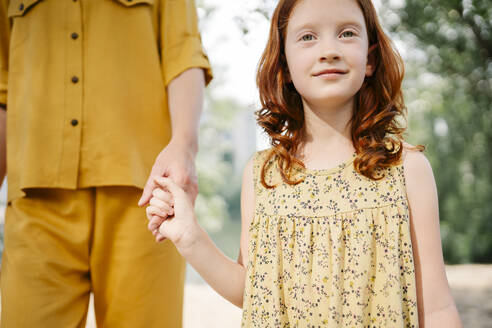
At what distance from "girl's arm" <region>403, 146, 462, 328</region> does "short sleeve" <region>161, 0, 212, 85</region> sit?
778 mm

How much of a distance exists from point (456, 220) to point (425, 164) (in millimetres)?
7603

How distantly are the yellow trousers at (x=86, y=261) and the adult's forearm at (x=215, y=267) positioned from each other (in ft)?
0.65

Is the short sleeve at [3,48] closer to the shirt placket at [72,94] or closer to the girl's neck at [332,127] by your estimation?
the shirt placket at [72,94]

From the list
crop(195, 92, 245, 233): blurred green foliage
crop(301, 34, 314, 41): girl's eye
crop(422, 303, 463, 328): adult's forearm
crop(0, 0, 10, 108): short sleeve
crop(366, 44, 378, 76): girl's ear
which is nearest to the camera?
crop(422, 303, 463, 328): adult's forearm

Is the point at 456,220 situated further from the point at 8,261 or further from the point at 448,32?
the point at 8,261

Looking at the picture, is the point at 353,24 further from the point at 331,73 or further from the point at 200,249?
the point at 200,249

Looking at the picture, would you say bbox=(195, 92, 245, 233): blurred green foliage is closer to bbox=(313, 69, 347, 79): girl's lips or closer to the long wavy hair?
the long wavy hair

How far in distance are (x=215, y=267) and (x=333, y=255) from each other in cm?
34

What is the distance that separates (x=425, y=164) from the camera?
48.5 inches

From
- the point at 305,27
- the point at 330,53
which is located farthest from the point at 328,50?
the point at 305,27

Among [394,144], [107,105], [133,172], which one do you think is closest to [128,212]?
[133,172]

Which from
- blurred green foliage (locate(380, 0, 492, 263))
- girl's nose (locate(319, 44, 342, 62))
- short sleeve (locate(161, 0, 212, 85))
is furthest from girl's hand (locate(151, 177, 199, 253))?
blurred green foliage (locate(380, 0, 492, 263))

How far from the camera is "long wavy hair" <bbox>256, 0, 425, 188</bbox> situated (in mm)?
1284

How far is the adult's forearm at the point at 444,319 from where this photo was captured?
116cm
